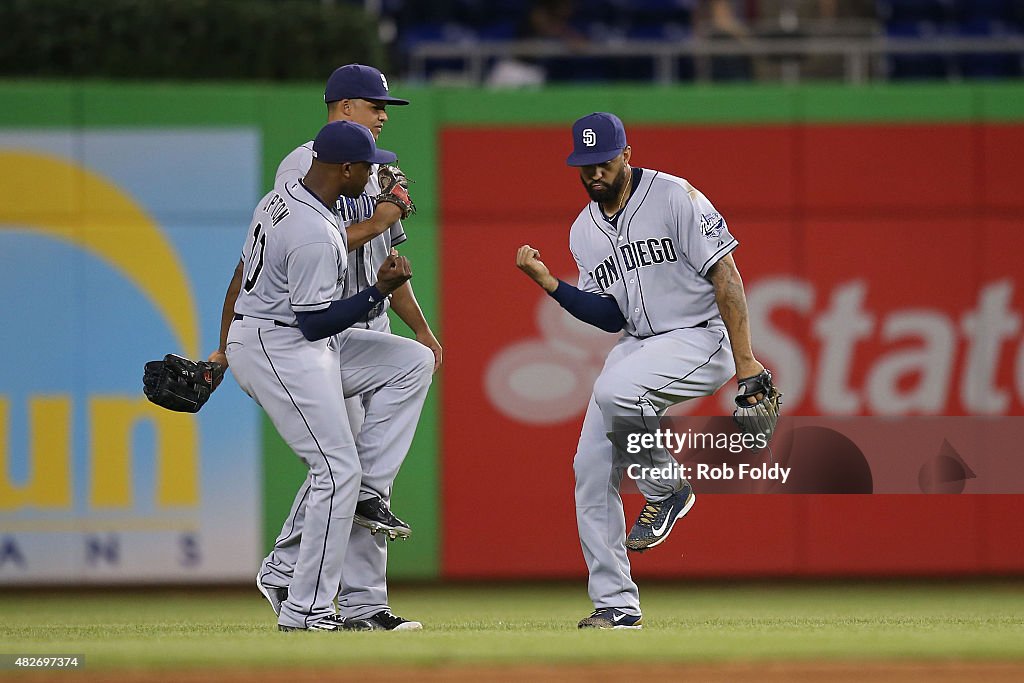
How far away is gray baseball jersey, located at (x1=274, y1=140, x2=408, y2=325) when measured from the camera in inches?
221

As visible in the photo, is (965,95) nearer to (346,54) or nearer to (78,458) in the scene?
(346,54)

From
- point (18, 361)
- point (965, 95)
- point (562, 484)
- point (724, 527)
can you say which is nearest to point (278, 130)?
point (18, 361)

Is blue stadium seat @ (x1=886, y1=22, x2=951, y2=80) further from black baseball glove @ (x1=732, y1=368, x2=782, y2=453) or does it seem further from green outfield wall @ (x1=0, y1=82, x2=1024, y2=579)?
black baseball glove @ (x1=732, y1=368, x2=782, y2=453)

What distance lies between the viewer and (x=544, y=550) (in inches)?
337

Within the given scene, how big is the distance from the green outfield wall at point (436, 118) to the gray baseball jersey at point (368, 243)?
263cm

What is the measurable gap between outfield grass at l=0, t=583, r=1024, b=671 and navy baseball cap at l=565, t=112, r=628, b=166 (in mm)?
1789

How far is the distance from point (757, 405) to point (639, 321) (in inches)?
23.3

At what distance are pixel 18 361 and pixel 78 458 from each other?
0.68 meters

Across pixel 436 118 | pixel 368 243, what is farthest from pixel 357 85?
pixel 436 118

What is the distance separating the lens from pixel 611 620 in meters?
5.41

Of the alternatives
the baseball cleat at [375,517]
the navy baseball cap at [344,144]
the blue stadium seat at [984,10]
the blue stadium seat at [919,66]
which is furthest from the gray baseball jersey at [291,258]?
the blue stadium seat at [984,10]

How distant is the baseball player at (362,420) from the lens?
546cm

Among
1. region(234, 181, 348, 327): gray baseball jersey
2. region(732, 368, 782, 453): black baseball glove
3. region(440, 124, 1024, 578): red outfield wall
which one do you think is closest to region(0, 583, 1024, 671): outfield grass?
region(440, 124, 1024, 578): red outfield wall

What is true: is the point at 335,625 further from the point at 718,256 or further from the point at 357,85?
the point at 357,85
